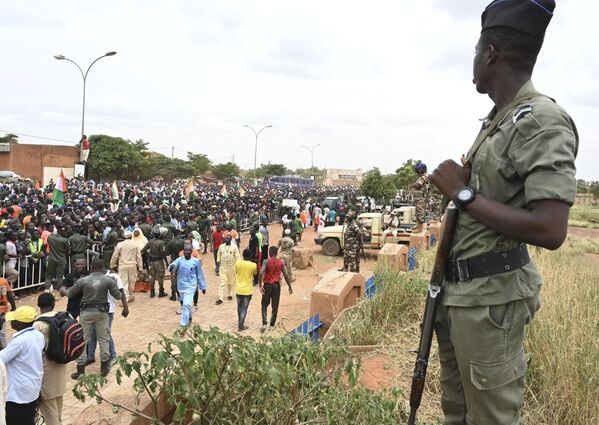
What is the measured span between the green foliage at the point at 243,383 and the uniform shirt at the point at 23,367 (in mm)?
1838

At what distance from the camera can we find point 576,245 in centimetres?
1852

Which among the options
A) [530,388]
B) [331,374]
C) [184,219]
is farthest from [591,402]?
[184,219]

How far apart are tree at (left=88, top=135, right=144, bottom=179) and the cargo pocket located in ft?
162

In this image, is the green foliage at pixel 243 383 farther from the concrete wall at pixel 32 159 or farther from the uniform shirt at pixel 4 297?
the concrete wall at pixel 32 159

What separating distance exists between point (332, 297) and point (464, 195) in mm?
3894

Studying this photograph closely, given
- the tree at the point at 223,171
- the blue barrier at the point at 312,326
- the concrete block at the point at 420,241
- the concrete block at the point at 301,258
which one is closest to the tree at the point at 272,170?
the tree at the point at 223,171

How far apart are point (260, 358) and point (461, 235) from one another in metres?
1.32

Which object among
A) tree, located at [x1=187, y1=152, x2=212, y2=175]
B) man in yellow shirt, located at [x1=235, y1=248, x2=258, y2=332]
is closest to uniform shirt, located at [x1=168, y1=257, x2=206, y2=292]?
man in yellow shirt, located at [x1=235, y1=248, x2=258, y2=332]

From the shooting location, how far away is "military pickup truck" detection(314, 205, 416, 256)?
1447 centimetres

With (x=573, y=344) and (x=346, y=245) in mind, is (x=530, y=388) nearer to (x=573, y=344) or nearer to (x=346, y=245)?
(x=573, y=344)

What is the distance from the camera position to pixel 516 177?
4.84ft

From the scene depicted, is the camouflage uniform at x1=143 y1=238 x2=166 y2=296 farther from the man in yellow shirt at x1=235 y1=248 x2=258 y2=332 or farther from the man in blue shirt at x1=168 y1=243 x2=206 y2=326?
the man in yellow shirt at x1=235 y1=248 x2=258 y2=332

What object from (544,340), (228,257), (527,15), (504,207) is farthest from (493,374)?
(228,257)

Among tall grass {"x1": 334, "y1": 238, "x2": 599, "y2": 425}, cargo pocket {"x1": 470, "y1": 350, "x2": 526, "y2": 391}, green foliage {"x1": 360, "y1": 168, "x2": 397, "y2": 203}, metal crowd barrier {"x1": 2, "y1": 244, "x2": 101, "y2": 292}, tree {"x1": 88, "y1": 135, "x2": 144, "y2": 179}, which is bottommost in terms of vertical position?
metal crowd barrier {"x1": 2, "y1": 244, "x2": 101, "y2": 292}
